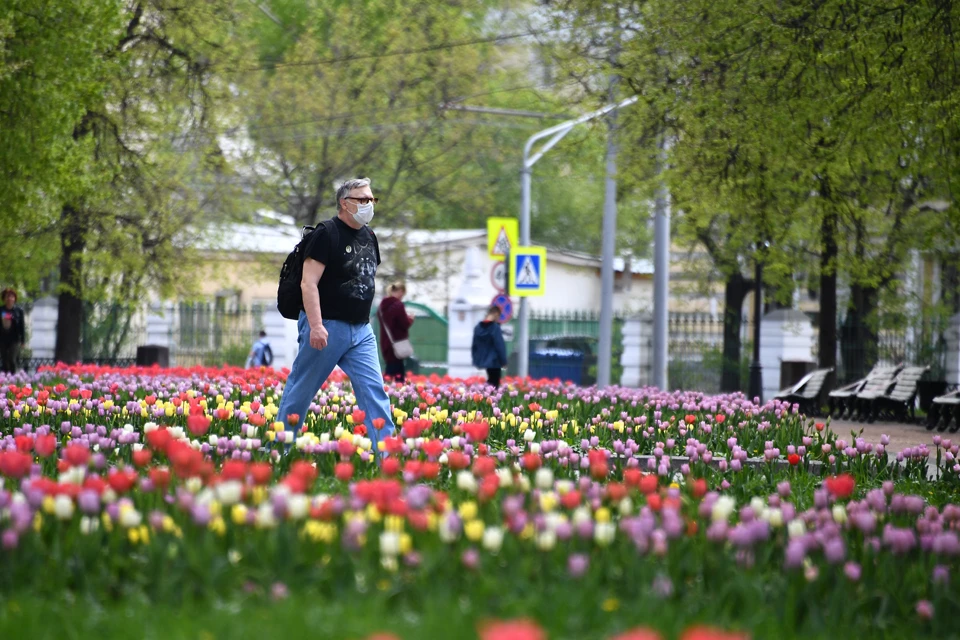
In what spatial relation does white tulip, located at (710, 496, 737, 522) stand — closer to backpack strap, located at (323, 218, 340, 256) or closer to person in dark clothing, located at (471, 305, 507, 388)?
backpack strap, located at (323, 218, 340, 256)

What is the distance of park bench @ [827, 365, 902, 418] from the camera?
21297 mm

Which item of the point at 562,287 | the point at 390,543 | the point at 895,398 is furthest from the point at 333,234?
the point at 562,287

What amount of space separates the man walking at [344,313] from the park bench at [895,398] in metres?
13.0

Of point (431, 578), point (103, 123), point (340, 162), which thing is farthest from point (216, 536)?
point (340, 162)

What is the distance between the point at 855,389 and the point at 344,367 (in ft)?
46.0

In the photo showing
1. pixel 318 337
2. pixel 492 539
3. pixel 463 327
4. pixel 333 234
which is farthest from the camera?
pixel 463 327

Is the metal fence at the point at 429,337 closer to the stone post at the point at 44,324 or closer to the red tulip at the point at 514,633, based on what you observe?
the stone post at the point at 44,324

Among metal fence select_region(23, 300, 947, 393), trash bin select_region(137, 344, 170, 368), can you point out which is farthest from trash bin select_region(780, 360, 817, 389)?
trash bin select_region(137, 344, 170, 368)

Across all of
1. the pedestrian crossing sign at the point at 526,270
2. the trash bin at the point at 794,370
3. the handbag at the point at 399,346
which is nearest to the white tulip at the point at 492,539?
the handbag at the point at 399,346

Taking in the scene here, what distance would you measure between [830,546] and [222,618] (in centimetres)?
215

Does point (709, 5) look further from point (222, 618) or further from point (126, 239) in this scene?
point (126, 239)

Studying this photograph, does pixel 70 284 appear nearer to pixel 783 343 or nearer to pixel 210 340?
pixel 210 340

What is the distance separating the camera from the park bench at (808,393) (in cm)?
2119

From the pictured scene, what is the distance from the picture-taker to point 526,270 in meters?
25.1
